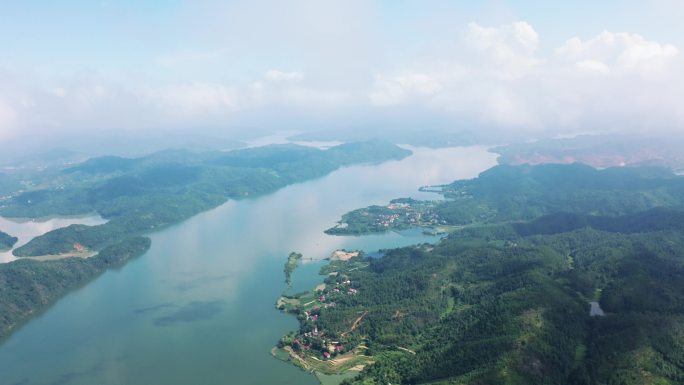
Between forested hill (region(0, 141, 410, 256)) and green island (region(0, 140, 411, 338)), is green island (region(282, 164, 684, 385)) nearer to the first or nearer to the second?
green island (region(0, 140, 411, 338))

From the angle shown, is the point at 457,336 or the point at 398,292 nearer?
the point at 457,336

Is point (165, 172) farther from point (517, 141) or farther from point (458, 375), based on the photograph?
point (517, 141)

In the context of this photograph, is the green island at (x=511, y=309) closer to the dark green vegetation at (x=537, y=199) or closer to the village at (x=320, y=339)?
the village at (x=320, y=339)

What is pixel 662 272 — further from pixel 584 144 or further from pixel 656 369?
pixel 584 144

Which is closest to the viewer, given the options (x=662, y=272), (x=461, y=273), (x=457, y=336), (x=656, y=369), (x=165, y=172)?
(x=656, y=369)

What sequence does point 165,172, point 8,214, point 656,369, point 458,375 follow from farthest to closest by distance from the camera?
point 165,172, point 8,214, point 458,375, point 656,369

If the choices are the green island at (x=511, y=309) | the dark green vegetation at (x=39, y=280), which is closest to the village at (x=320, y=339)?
the green island at (x=511, y=309)

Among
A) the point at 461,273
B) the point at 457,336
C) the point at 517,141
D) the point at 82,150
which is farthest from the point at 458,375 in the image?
the point at 82,150
